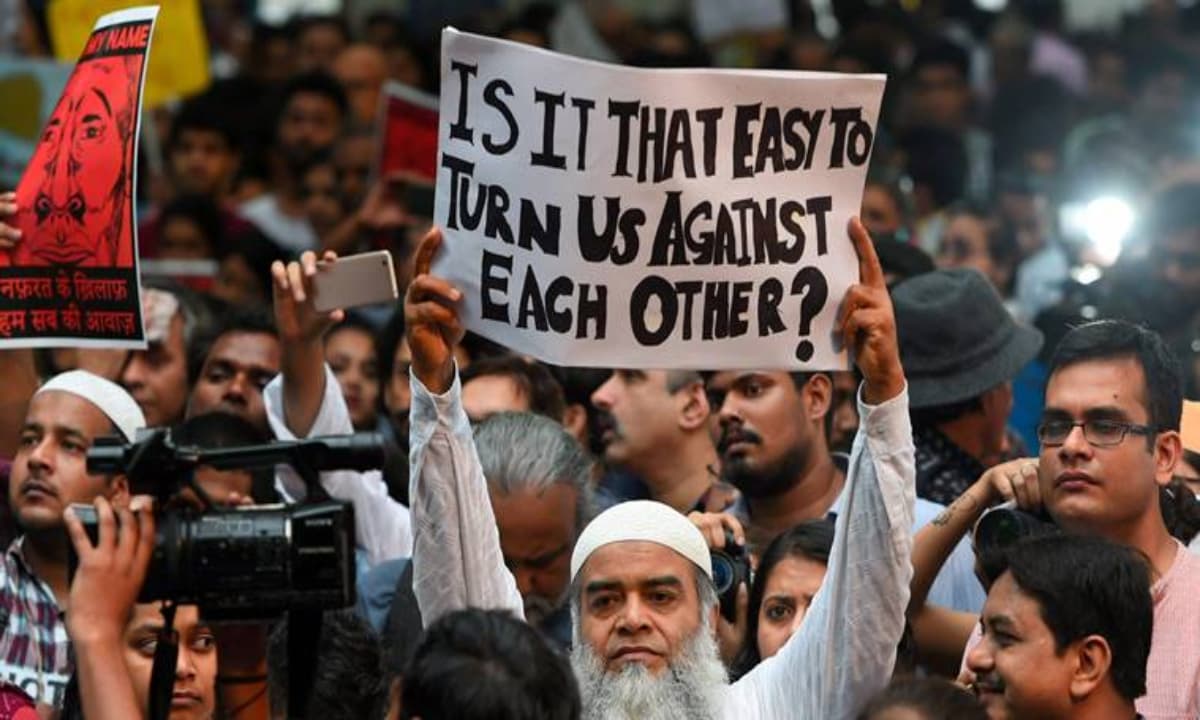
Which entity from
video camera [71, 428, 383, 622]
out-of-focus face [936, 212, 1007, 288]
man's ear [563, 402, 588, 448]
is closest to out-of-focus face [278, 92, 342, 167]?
out-of-focus face [936, 212, 1007, 288]

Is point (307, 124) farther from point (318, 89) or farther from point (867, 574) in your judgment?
point (867, 574)

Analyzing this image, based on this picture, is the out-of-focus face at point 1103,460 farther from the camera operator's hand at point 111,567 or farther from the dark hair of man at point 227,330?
the dark hair of man at point 227,330

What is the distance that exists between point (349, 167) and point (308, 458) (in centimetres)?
746

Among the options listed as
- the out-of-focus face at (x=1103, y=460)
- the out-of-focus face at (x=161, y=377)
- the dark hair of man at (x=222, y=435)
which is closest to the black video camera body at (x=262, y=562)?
the out-of-focus face at (x=1103, y=460)

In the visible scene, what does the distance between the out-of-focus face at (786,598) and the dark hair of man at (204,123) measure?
24.1 feet

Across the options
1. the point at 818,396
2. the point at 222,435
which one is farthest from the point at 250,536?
the point at 818,396

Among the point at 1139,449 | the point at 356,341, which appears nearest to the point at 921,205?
the point at 356,341

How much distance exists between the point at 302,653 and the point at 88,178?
2.37 metres

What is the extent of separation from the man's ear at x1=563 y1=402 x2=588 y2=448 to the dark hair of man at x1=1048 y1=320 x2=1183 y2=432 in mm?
2299

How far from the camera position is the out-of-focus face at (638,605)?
6.46 metres

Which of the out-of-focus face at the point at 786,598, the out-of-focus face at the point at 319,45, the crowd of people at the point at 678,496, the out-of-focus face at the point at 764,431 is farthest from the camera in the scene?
the out-of-focus face at the point at 319,45

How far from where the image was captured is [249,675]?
602 centimetres

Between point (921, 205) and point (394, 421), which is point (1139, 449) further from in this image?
point (921, 205)

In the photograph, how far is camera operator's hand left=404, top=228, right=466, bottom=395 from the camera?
251 inches
